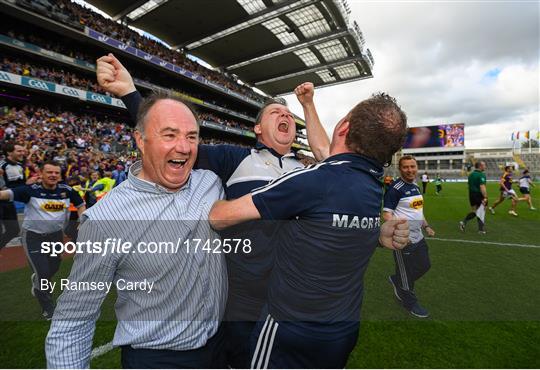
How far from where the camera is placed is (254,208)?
53.6 inches

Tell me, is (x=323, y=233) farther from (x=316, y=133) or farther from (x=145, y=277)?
(x=316, y=133)

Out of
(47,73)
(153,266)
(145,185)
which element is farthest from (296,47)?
(153,266)

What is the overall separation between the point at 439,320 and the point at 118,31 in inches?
1253

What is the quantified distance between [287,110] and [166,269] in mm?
1500

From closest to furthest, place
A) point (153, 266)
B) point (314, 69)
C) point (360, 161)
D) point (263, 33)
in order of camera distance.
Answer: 1. point (153, 266)
2. point (360, 161)
3. point (263, 33)
4. point (314, 69)

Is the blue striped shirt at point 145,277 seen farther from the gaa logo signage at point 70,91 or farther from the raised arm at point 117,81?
the gaa logo signage at point 70,91

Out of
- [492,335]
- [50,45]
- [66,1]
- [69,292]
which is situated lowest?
[492,335]

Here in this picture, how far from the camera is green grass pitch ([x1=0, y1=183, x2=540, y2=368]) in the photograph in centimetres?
296

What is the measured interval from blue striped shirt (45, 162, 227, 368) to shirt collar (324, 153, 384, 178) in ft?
2.44

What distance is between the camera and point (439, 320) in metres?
3.78

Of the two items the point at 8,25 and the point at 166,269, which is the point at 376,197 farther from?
the point at 8,25

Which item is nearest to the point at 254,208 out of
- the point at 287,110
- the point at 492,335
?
the point at 287,110

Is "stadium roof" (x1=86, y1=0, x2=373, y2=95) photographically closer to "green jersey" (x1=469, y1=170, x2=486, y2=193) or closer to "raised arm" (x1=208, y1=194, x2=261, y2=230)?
"green jersey" (x1=469, y1=170, x2=486, y2=193)

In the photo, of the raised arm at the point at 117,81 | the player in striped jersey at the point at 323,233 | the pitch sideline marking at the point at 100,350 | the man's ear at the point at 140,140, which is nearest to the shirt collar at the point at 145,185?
the man's ear at the point at 140,140
